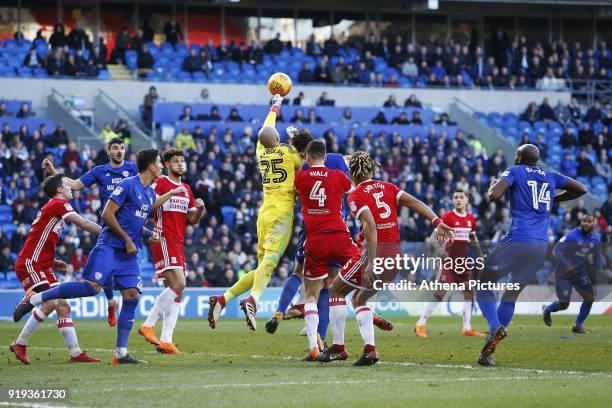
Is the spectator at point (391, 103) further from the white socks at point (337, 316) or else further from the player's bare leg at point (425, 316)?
the white socks at point (337, 316)

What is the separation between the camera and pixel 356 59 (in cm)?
4369

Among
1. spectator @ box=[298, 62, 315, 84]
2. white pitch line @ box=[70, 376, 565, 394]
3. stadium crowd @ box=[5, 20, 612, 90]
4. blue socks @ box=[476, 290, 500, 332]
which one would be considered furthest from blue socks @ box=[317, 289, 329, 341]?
spectator @ box=[298, 62, 315, 84]

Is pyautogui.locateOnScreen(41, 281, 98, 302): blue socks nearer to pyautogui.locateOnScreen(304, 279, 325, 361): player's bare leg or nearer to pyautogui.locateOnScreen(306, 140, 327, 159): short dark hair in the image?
pyautogui.locateOnScreen(304, 279, 325, 361): player's bare leg

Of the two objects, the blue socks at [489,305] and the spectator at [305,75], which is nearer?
the blue socks at [489,305]

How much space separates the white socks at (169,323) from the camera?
15.4 meters

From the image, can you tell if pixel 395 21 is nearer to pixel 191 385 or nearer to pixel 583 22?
pixel 583 22

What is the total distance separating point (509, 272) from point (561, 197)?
130cm

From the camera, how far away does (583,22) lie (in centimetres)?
5059

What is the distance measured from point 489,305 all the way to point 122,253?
4347 mm

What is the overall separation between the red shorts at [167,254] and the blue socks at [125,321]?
231 centimetres

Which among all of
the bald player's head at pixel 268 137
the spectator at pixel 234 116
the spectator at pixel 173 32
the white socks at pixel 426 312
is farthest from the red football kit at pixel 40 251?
the spectator at pixel 173 32

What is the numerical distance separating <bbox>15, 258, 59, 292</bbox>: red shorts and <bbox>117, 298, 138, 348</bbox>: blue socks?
138 cm

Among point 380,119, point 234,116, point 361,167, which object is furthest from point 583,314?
point 380,119

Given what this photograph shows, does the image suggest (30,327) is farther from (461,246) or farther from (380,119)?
(380,119)
